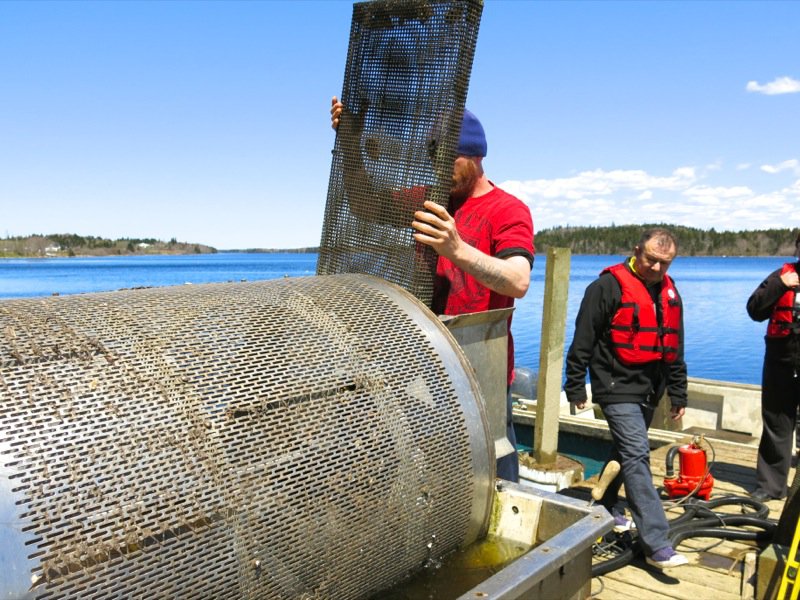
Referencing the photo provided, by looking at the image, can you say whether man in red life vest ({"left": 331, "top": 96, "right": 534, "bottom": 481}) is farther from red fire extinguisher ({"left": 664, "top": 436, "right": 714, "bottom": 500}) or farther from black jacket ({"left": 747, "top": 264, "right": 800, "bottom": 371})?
black jacket ({"left": 747, "top": 264, "right": 800, "bottom": 371})

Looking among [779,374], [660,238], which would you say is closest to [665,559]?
[660,238]

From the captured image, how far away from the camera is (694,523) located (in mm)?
5539

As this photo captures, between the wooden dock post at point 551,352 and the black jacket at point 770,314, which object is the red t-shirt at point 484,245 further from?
the wooden dock post at point 551,352

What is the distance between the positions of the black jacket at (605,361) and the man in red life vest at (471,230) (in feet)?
5.96

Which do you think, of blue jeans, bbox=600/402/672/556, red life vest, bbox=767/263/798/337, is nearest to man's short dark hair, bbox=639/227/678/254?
blue jeans, bbox=600/402/672/556

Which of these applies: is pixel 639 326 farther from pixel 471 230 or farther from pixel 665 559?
pixel 471 230

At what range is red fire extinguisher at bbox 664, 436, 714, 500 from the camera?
6.19m

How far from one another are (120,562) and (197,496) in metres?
0.23

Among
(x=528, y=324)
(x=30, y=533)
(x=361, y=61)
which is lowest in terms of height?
(x=528, y=324)

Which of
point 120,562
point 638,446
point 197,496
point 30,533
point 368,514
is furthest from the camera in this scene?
point 638,446

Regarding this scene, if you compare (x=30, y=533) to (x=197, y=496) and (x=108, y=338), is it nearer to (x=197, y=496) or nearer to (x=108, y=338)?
(x=197, y=496)

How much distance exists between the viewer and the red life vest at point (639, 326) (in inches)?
199

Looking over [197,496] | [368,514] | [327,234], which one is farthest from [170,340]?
[327,234]

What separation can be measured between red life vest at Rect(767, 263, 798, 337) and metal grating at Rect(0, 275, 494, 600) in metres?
4.66
